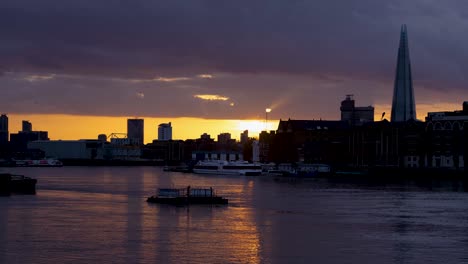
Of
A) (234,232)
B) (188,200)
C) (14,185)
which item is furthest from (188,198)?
(14,185)

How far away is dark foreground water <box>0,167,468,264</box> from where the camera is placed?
50250 mm

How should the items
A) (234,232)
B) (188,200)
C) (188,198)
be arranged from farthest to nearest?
(188,198) → (188,200) → (234,232)

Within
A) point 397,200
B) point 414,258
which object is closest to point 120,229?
point 414,258

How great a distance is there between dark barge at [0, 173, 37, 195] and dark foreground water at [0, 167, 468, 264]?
10.4 m

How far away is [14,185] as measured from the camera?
111 m

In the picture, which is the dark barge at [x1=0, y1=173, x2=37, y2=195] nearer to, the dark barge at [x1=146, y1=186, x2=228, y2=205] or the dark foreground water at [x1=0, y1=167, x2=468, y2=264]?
the dark foreground water at [x1=0, y1=167, x2=468, y2=264]

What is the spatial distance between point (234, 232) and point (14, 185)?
2199 inches

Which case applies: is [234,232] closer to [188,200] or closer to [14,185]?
[188,200]

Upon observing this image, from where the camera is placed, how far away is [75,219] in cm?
7056

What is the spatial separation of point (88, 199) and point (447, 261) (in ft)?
188

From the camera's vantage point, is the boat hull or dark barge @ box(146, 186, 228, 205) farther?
dark barge @ box(146, 186, 228, 205)

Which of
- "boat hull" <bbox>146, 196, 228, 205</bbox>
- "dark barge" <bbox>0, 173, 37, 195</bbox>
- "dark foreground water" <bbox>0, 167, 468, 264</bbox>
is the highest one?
"dark barge" <bbox>0, 173, 37, 195</bbox>

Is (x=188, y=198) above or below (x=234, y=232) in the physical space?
above

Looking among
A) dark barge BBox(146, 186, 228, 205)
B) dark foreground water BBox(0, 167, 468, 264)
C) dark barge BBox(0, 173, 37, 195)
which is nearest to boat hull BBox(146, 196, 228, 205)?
dark barge BBox(146, 186, 228, 205)
